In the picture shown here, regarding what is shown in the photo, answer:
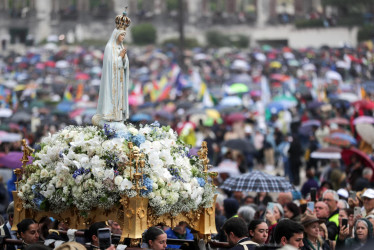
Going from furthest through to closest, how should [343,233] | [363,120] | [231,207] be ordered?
[363,120], [231,207], [343,233]

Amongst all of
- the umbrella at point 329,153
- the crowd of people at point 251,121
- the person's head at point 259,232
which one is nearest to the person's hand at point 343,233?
the crowd of people at point 251,121

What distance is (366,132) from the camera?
65.5 feet

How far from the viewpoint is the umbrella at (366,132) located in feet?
64.6

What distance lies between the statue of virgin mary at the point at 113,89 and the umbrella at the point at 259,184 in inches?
155

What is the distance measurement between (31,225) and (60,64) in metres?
41.6

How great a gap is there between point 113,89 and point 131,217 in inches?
58.6

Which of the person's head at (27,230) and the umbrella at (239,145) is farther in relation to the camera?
the umbrella at (239,145)

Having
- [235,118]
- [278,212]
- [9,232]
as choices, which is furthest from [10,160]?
[235,118]

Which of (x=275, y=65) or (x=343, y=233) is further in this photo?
(x=275, y=65)

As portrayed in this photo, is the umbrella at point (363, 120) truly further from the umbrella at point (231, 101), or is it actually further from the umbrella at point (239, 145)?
the umbrella at point (231, 101)

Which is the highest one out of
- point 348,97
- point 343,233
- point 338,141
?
point 348,97

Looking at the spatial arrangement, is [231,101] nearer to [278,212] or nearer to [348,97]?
[348,97]

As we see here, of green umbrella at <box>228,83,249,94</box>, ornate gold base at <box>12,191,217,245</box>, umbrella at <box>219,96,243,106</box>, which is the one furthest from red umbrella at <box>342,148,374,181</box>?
green umbrella at <box>228,83,249,94</box>

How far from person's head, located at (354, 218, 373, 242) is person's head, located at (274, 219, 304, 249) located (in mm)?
1360
